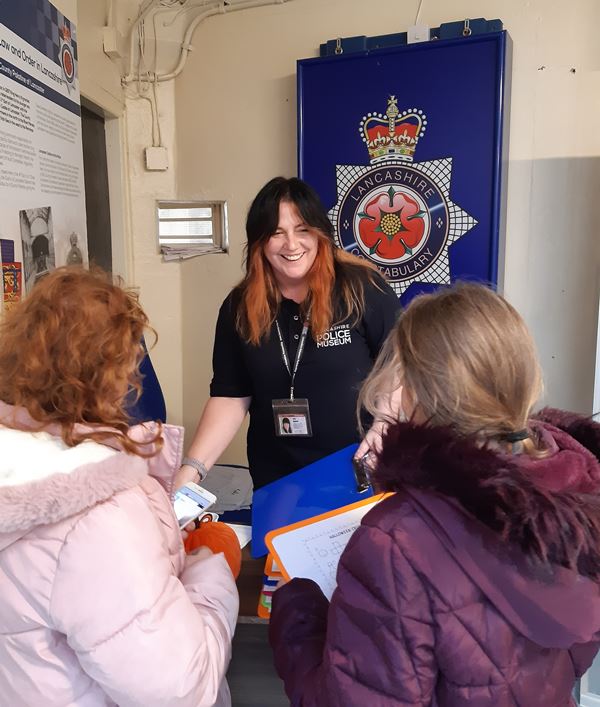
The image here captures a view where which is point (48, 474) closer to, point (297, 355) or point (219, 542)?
point (219, 542)

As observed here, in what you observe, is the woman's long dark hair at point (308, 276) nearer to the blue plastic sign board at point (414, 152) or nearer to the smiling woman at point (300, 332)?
the smiling woman at point (300, 332)

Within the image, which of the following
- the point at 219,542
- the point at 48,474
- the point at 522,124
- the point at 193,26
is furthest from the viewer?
the point at 193,26

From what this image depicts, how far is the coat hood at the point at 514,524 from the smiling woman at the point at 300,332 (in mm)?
879

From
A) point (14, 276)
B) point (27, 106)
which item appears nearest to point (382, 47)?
point (27, 106)

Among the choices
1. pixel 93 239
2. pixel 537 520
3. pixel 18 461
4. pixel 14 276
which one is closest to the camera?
pixel 537 520

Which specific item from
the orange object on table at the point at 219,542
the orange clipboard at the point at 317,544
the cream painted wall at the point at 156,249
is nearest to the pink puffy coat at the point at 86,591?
the orange clipboard at the point at 317,544

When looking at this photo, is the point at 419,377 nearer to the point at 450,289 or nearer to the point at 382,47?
the point at 450,289

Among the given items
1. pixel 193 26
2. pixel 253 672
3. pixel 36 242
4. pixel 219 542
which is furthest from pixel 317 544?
pixel 193 26

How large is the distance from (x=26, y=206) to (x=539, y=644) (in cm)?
184

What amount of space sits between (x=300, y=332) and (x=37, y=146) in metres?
1.10

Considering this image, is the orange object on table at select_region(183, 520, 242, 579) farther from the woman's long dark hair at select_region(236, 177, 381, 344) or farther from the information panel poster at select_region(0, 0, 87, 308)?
the information panel poster at select_region(0, 0, 87, 308)

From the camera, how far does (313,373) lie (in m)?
1.62

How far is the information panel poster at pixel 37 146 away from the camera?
180 centimetres

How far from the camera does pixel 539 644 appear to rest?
72cm
